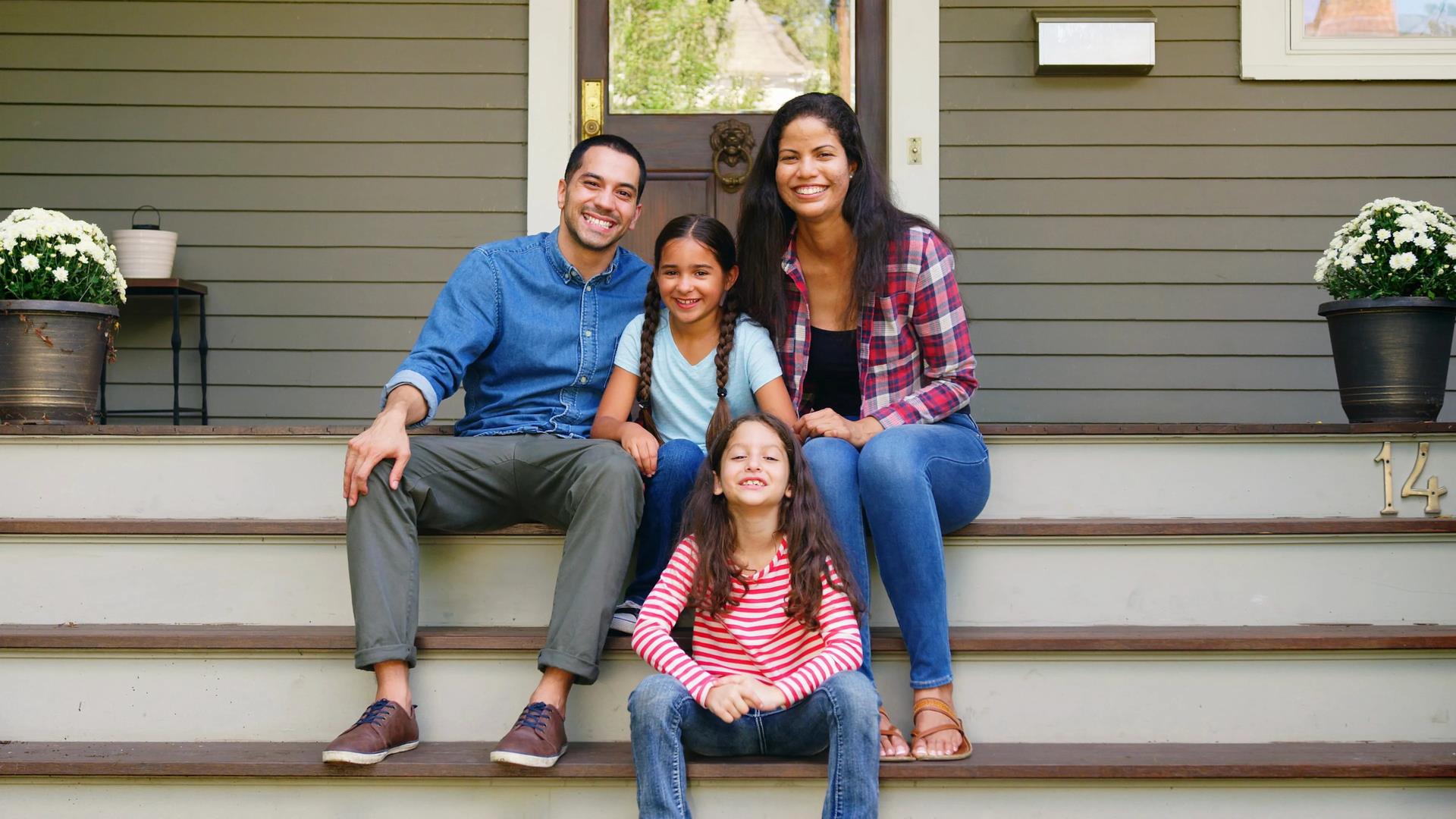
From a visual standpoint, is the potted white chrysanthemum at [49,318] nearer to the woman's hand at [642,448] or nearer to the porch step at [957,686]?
A: the porch step at [957,686]

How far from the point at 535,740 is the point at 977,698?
0.78m

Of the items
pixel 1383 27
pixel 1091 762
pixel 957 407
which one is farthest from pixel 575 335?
pixel 1383 27

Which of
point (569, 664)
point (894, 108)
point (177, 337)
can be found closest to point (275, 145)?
point (177, 337)

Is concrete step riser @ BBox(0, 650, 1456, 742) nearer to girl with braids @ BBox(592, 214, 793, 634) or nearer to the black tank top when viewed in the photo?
girl with braids @ BBox(592, 214, 793, 634)

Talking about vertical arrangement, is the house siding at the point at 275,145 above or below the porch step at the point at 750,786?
above

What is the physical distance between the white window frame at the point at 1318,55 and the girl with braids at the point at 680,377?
222 centimetres

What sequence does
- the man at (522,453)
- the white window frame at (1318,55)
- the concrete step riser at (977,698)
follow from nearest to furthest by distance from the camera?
the man at (522,453), the concrete step riser at (977,698), the white window frame at (1318,55)

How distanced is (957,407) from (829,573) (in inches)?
20.6

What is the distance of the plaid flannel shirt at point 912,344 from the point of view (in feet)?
7.35

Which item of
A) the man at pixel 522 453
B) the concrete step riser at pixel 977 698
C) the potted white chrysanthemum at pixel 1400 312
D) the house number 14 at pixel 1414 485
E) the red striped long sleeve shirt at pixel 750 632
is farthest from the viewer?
the potted white chrysanthemum at pixel 1400 312

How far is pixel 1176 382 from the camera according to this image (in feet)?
11.9

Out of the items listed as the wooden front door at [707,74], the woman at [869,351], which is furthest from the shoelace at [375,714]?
the wooden front door at [707,74]

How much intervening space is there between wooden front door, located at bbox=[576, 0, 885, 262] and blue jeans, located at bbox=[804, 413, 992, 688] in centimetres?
182

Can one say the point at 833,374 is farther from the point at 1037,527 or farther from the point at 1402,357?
the point at 1402,357
